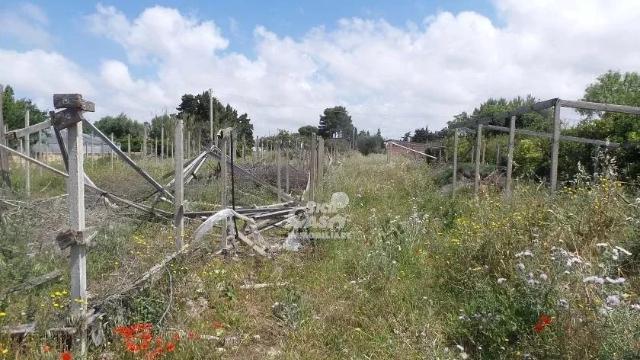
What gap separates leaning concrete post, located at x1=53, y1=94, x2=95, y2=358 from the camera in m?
2.78

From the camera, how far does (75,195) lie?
2.85 m

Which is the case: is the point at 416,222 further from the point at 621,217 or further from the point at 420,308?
the point at 621,217

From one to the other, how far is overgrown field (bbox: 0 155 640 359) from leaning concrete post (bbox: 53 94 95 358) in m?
0.23

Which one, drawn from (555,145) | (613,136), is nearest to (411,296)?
(555,145)

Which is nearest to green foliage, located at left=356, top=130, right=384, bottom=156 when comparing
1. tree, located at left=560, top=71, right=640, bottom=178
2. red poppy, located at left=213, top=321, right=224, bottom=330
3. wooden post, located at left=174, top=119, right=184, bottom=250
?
tree, located at left=560, top=71, right=640, bottom=178

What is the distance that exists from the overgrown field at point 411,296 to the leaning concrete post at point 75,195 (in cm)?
23

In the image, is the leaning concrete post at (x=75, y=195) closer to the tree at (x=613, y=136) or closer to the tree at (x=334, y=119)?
the tree at (x=613, y=136)

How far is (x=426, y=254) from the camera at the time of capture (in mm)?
4941

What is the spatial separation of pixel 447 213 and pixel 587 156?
3.11 m

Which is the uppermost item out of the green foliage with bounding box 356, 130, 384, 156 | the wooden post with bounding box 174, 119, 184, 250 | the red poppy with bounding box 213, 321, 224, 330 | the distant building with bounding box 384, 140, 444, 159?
the green foliage with bounding box 356, 130, 384, 156

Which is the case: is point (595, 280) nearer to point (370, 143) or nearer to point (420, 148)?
point (420, 148)

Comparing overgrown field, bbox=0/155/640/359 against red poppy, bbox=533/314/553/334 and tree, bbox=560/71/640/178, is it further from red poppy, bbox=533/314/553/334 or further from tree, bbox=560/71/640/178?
tree, bbox=560/71/640/178

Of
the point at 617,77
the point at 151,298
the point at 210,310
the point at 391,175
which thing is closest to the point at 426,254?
the point at 210,310

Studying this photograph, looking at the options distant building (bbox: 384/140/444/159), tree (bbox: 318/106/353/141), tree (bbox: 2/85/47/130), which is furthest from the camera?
tree (bbox: 318/106/353/141)
